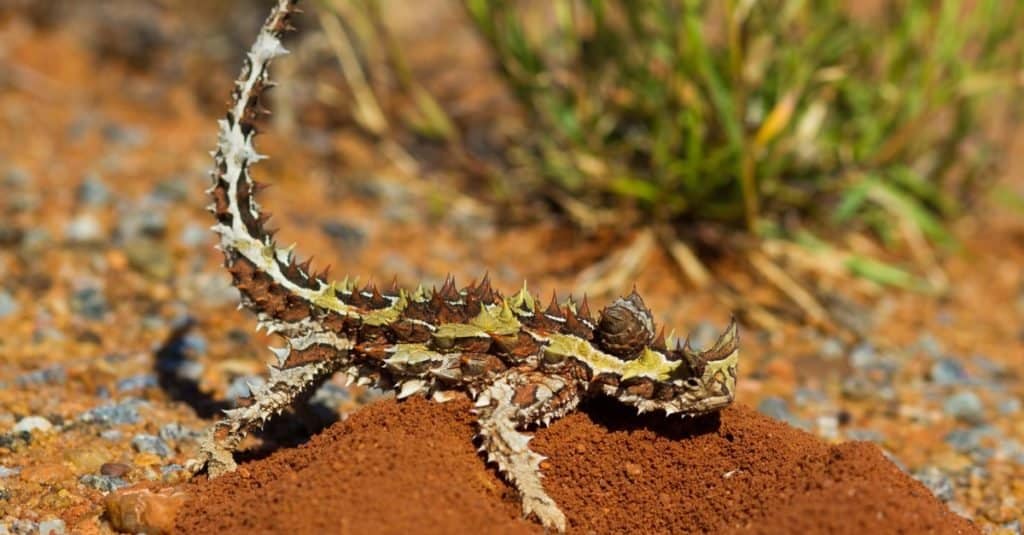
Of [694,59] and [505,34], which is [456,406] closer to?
[694,59]

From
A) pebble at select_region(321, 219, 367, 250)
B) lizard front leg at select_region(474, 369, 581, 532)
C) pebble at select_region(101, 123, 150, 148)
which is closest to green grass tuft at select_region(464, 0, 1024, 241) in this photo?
pebble at select_region(321, 219, 367, 250)

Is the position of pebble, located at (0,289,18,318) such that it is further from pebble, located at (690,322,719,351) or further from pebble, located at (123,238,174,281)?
pebble, located at (690,322,719,351)

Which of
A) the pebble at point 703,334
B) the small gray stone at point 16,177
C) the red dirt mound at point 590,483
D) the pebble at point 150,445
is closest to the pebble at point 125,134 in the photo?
the small gray stone at point 16,177

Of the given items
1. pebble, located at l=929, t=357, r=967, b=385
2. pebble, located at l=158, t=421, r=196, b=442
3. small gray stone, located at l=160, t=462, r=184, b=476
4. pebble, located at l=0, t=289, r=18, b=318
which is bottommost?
small gray stone, located at l=160, t=462, r=184, b=476

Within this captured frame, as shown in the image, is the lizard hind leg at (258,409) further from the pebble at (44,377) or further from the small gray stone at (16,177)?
the small gray stone at (16,177)

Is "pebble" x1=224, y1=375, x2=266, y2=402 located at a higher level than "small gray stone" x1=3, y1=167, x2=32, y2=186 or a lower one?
lower

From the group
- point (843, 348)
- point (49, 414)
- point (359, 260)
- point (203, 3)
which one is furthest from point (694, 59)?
point (203, 3)
